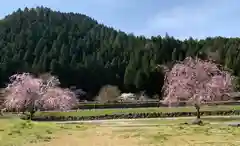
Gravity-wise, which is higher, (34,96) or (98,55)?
(98,55)

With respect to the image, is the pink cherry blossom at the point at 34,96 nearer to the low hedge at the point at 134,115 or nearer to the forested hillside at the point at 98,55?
the low hedge at the point at 134,115

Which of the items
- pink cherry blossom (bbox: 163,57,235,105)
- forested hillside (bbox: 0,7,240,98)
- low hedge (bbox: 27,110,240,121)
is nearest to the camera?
pink cherry blossom (bbox: 163,57,235,105)

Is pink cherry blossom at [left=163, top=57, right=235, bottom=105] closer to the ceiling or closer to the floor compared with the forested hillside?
closer to the floor

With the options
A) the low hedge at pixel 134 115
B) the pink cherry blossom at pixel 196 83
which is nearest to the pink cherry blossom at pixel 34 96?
the low hedge at pixel 134 115

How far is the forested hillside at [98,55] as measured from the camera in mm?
72188

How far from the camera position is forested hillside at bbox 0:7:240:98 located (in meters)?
72.2

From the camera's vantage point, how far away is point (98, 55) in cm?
8462

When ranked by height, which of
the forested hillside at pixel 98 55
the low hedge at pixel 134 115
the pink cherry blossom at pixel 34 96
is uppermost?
the forested hillside at pixel 98 55

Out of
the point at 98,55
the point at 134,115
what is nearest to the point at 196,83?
the point at 134,115

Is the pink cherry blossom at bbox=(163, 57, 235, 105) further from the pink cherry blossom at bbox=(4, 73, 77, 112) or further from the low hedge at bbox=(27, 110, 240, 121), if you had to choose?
the pink cherry blossom at bbox=(4, 73, 77, 112)

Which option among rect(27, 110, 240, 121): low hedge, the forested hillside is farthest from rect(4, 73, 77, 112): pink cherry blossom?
the forested hillside

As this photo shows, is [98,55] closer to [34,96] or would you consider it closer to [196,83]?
[34,96]

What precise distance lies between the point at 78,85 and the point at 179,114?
129 feet

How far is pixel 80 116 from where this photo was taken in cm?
4103
